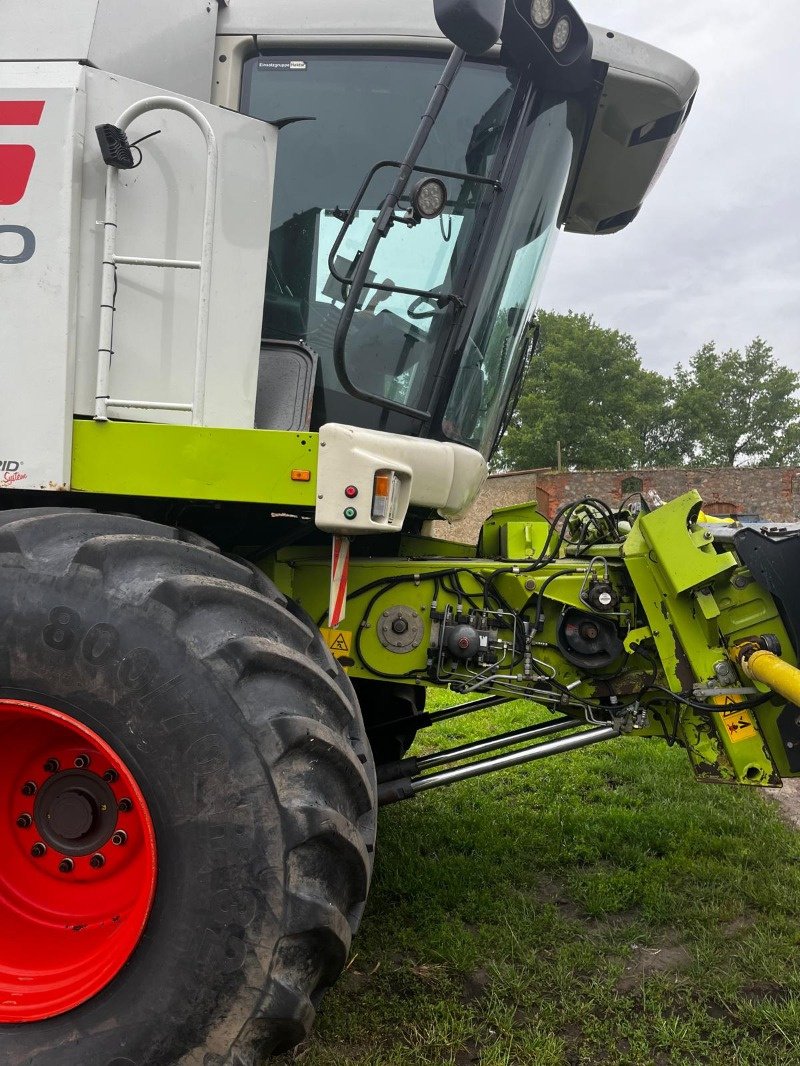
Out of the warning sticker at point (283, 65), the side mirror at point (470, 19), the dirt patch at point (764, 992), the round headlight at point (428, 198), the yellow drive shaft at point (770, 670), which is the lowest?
the dirt patch at point (764, 992)

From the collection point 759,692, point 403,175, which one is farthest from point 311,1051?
point 403,175

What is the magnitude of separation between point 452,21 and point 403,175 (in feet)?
1.47

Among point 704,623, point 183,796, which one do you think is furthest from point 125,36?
point 704,623

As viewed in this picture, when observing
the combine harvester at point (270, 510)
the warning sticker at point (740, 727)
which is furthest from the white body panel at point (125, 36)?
the warning sticker at point (740, 727)

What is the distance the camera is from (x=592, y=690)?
2957mm

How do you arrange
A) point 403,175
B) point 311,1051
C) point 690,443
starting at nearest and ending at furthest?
1. point 311,1051
2. point 403,175
3. point 690,443

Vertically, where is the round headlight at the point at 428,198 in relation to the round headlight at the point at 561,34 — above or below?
below

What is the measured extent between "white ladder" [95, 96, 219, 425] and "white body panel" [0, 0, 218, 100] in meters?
0.37

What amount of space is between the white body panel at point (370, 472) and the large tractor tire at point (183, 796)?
14.7 inches

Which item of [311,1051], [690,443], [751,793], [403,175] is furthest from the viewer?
[690,443]

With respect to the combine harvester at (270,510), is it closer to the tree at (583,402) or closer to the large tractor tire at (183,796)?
the large tractor tire at (183,796)

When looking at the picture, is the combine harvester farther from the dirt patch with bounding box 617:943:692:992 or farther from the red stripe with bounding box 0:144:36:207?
the dirt patch with bounding box 617:943:692:992

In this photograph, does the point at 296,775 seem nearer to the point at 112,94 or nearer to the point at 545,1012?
the point at 545,1012

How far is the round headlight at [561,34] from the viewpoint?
2691mm
